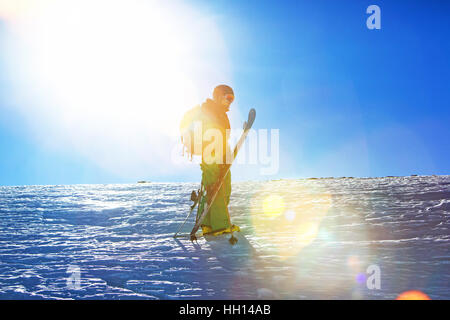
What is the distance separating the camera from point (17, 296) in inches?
119

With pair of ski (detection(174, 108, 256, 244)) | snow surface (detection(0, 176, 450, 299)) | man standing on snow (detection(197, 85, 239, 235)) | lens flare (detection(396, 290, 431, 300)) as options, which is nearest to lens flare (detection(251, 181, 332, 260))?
snow surface (detection(0, 176, 450, 299))

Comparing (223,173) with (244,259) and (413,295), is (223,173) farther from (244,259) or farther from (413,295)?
(413,295)

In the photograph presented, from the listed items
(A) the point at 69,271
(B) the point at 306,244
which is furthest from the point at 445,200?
(A) the point at 69,271

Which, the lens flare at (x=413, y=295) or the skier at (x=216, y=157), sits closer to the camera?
the lens flare at (x=413, y=295)

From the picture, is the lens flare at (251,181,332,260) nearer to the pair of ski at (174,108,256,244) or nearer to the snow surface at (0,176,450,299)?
the snow surface at (0,176,450,299)

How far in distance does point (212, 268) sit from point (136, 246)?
1.75m

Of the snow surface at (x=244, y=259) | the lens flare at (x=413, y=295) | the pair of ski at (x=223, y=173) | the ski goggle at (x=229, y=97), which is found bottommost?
the lens flare at (x=413, y=295)

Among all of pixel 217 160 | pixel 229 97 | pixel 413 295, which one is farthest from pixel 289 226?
pixel 413 295

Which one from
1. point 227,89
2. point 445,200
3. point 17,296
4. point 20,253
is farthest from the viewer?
point 445,200

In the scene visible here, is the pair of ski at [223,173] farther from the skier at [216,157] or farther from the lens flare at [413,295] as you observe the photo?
Answer: the lens flare at [413,295]

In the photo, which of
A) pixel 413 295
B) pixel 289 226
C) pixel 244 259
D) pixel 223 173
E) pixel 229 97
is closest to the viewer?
pixel 413 295

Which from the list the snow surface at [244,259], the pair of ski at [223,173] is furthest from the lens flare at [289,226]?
the pair of ski at [223,173]
